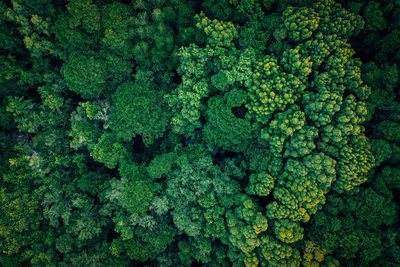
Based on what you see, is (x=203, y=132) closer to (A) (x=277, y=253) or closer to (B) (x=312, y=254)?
(A) (x=277, y=253)

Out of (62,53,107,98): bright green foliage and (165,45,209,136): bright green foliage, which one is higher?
(165,45,209,136): bright green foliage

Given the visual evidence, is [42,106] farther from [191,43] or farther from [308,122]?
[308,122]

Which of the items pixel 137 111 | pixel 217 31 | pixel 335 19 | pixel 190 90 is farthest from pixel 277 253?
pixel 335 19

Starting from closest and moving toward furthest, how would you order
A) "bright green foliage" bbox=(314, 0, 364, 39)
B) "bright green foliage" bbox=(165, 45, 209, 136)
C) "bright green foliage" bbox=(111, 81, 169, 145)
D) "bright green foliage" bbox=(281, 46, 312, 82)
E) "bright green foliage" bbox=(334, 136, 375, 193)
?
"bright green foliage" bbox=(334, 136, 375, 193) < "bright green foliage" bbox=(281, 46, 312, 82) < "bright green foliage" bbox=(314, 0, 364, 39) < "bright green foliage" bbox=(165, 45, 209, 136) < "bright green foliage" bbox=(111, 81, 169, 145)

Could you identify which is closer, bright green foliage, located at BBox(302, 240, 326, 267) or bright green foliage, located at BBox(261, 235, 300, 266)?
bright green foliage, located at BBox(261, 235, 300, 266)

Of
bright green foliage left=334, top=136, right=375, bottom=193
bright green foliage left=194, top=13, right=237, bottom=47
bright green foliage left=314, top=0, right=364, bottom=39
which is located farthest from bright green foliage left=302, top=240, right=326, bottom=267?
bright green foliage left=194, top=13, right=237, bottom=47

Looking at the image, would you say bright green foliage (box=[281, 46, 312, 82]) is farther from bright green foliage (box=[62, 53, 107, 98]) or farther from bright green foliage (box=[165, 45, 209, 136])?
bright green foliage (box=[62, 53, 107, 98])

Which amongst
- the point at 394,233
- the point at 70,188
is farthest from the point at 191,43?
the point at 394,233
